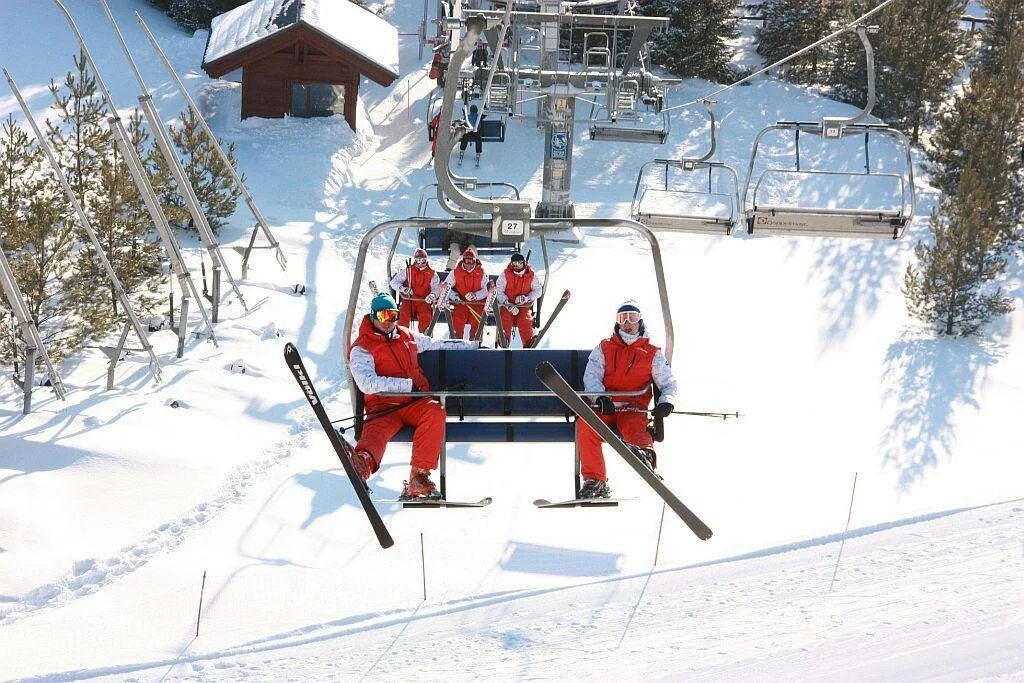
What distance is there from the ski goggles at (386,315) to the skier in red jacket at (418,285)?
15.9ft

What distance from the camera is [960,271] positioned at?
61.6ft

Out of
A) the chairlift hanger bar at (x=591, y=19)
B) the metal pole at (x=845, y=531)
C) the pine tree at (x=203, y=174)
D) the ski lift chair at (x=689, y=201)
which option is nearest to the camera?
the ski lift chair at (x=689, y=201)

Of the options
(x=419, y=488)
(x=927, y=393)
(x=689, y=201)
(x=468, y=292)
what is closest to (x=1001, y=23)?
(x=689, y=201)

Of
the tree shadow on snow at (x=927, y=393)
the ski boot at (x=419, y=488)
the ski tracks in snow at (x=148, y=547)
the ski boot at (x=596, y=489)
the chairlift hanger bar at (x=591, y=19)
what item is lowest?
the tree shadow on snow at (x=927, y=393)

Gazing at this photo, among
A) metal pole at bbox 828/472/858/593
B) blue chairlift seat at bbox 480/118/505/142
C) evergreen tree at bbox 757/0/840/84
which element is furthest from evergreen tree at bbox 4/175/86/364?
evergreen tree at bbox 757/0/840/84

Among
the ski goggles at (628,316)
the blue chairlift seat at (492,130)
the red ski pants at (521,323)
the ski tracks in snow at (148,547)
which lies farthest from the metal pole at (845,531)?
the blue chairlift seat at (492,130)

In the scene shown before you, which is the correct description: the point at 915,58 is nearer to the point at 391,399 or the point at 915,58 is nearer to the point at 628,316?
the point at 628,316

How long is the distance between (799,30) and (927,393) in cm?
1379

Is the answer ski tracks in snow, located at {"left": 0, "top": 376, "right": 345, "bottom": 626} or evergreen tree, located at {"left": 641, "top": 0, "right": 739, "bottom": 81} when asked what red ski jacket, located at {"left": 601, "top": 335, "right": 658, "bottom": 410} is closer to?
ski tracks in snow, located at {"left": 0, "top": 376, "right": 345, "bottom": 626}

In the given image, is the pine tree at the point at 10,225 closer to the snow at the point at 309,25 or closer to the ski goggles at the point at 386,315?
the ski goggles at the point at 386,315

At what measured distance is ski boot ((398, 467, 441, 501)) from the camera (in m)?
7.35

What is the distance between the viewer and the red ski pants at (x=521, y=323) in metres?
12.8

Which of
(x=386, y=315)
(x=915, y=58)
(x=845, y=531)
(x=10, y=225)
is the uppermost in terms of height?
(x=386, y=315)

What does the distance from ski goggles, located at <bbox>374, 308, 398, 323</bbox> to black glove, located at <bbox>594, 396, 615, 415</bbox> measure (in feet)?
4.66
